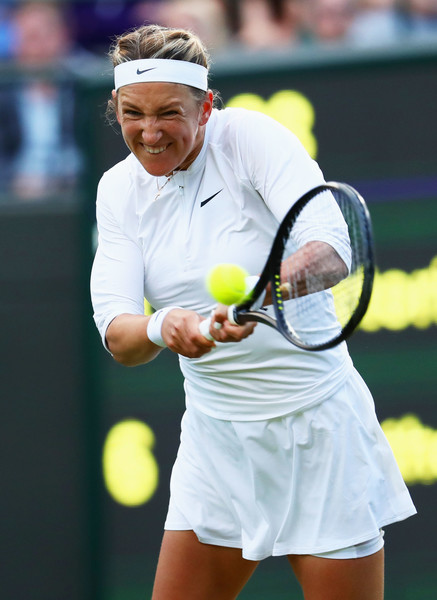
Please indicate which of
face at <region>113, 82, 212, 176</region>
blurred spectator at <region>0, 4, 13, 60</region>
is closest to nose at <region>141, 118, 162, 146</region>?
face at <region>113, 82, 212, 176</region>

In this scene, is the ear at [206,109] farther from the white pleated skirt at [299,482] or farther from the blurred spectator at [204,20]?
the blurred spectator at [204,20]

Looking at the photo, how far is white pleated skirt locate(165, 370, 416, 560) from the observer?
92.5 inches

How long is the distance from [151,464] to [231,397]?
140 cm

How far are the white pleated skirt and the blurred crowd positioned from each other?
5.11 ft

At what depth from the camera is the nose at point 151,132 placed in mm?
2193

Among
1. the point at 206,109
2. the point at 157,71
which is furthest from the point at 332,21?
the point at 157,71

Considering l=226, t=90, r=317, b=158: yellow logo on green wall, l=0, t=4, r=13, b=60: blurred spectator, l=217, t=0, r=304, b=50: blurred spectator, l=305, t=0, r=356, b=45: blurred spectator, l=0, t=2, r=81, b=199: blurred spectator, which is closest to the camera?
l=226, t=90, r=317, b=158: yellow logo on green wall

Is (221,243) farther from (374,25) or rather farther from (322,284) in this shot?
(374,25)

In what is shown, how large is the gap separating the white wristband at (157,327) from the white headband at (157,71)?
0.46 metres

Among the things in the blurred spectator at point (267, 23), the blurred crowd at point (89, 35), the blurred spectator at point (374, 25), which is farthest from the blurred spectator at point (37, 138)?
the blurred spectator at point (374, 25)

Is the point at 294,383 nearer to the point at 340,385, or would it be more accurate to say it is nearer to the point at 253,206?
the point at 340,385

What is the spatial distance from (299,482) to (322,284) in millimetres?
472

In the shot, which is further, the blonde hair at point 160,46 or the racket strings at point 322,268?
the blonde hair at point 160,46

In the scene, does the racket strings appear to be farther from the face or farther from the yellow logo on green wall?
the yellow logo on green wall
